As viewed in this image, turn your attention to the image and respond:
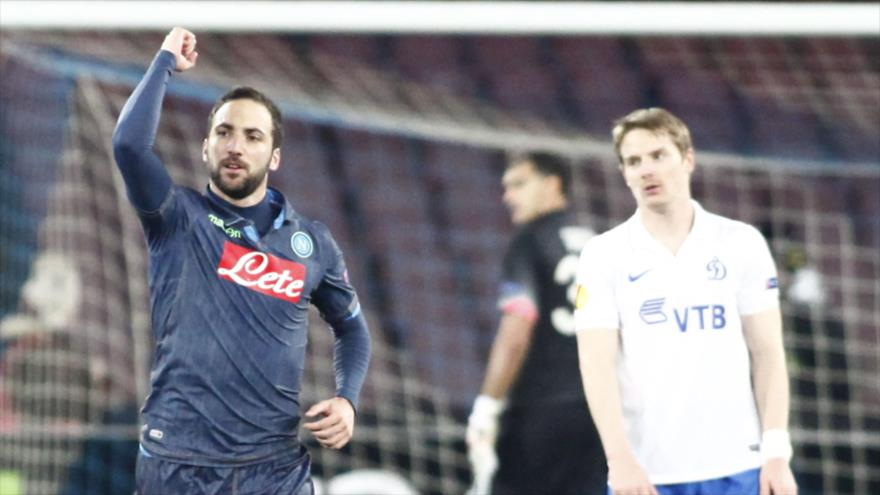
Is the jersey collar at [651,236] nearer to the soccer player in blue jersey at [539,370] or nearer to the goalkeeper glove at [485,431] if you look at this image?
the soccer player in blue jersey at [539,370]

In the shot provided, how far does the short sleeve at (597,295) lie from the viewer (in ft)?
10.7

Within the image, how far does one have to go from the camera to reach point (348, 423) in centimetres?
329

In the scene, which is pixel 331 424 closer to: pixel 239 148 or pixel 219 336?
pixel 219 336

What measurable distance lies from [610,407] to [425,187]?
711cm

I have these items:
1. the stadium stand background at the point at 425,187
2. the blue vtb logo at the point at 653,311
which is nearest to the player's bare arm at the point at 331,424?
the blue vtb logo at the point at 653,311

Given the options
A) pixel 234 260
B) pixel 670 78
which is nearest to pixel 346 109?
pixel 670 78

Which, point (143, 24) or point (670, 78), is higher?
point (670, 78)

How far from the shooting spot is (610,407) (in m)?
3.17

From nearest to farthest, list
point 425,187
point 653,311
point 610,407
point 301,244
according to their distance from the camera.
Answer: point 610,407 < point 653,311 < point 301,244 < point 425,187

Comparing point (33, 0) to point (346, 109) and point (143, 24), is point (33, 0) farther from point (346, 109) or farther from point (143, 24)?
point (346, 109)

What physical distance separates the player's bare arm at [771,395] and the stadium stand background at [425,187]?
3.73 meters

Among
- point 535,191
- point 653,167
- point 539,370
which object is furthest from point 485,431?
point 653,167

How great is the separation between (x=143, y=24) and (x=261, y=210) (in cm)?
231

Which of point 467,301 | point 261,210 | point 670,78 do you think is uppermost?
point 670,78
